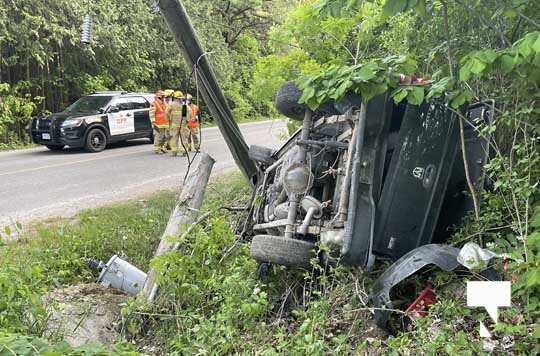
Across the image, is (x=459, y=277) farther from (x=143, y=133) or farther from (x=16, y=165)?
(x=143, y=133)

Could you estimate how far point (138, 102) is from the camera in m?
15.8

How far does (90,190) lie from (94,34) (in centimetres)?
974

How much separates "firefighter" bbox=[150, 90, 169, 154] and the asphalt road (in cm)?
30

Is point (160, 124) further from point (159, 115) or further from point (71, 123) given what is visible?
point (71, 123)

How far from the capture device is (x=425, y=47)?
5180 millimetres

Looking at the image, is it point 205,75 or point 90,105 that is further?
point 90,105

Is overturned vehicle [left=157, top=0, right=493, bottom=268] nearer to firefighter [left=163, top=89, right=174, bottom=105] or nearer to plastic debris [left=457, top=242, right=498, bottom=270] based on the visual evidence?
plastic debris [left=457, top=242, right=498, bottom=270]

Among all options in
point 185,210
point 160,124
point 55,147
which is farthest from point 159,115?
point 185,210

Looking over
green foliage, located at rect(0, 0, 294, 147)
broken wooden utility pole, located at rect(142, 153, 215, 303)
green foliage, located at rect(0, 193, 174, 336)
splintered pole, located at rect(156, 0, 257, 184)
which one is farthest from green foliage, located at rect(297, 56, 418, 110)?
green foliage, located at rect(0, 0, 294, 147)

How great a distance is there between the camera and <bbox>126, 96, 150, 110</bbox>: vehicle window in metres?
15.6

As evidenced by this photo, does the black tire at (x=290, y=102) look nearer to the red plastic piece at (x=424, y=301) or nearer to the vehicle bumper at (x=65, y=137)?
the red plastic piece at (x=424, y=301)

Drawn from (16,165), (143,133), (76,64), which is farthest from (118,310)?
(76,64)

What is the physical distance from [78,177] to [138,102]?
6172mm

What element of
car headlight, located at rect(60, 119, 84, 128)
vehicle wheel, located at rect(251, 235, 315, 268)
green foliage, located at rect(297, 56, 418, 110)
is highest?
green foliage, located at rect(297, 56, 418, 110)
